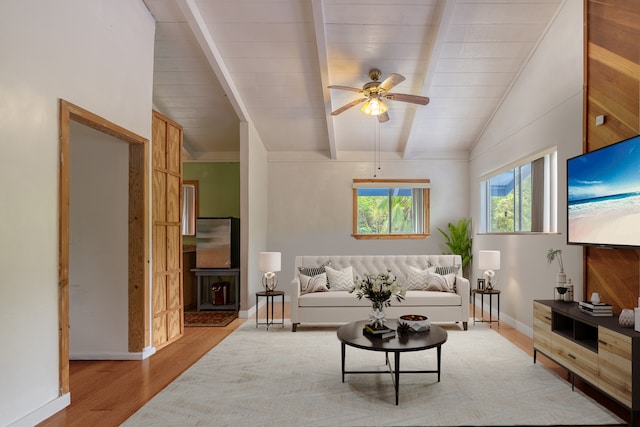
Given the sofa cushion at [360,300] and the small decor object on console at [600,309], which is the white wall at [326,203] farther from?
the small decor object on console at [600,309]

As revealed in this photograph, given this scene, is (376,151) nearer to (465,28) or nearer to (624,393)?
(465,28)

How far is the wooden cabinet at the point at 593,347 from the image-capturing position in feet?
8.56

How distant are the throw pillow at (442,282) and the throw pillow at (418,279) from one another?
8 centimetres

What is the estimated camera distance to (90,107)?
3.40 metres

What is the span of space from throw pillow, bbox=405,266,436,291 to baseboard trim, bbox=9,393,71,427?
400 cm

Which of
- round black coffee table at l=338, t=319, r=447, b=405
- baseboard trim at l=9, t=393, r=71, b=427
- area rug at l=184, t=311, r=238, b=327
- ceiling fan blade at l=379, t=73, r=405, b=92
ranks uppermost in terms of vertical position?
ceiling fan blade at l=379, t=73, r=405, b=92

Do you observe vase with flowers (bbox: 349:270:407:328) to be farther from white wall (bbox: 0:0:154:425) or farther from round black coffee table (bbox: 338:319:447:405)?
white wall (bbox: 0:0:154:425)

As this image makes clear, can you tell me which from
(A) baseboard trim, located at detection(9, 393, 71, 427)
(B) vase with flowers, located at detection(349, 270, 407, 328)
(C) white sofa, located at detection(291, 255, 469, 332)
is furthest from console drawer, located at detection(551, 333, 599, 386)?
(A) baseboard trim, located at detection(9, 393, 71, 427)

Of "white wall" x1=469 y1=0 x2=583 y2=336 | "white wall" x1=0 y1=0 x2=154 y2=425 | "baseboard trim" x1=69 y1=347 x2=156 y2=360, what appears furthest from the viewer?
"baseboard trim" x1=69 y1=347 x2=156 y2=360

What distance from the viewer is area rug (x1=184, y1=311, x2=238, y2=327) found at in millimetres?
5926

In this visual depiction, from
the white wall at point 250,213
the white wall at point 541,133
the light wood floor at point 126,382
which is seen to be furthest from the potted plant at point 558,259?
the white wall at point 250,213

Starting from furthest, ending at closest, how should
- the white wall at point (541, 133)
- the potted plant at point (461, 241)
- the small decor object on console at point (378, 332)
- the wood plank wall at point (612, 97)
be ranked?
the potted plant at point (461, 241)
the white wall at point (541, 133)
the small decor object on console at point (378, 332)
the wood plank wall at point (612, 97)

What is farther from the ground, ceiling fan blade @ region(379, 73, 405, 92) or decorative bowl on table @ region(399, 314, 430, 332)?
ceiling fan blade @ region(379, 73, 405, 92)

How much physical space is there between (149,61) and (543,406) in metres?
4.61
